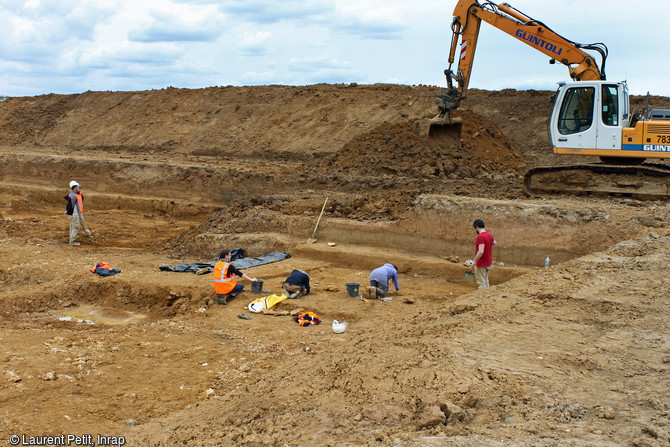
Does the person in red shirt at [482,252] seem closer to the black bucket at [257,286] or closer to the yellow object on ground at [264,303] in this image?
the yellow object on ground at [264,303]

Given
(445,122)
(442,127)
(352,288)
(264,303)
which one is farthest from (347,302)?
(442,127)

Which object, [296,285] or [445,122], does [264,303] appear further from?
[445,122]

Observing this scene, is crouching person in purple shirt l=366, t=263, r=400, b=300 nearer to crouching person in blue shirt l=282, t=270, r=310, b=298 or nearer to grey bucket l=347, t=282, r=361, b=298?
grey bucket l=347, t=282, r=361, b=298

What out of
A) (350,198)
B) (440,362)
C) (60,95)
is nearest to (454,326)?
(440,362)

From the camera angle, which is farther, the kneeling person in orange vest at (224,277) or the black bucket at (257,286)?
the black bucket at (257,286)

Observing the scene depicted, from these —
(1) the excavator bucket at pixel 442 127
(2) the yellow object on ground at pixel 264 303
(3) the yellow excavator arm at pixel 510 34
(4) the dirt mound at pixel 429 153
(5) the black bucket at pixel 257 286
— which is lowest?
(2) the yellow object on ground at pixel 264 303

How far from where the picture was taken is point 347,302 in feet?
28.8

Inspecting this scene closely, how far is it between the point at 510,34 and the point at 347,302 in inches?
324

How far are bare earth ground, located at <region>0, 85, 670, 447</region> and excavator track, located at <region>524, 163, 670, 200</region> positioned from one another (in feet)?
1.40

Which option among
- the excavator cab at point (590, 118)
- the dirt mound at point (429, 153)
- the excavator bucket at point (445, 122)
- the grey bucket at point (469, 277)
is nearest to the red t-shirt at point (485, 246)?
the grey bucket at point (469, 277)

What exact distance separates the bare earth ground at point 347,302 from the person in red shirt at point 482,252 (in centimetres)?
68

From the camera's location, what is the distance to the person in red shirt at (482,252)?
336 inches

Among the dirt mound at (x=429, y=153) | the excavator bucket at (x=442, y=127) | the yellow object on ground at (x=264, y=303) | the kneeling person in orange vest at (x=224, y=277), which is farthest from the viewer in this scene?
the excavator bucket at (x=442, y=127)

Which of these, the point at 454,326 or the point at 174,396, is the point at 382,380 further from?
the point at 174,396
